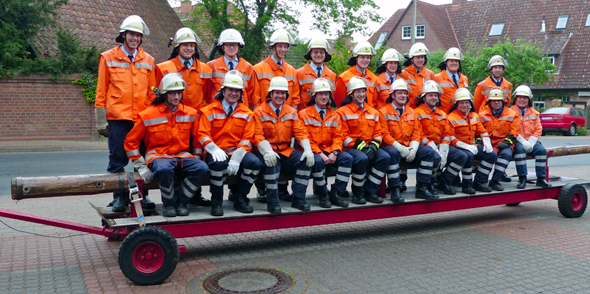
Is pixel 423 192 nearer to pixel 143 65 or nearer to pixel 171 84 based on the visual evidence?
pixel 171 84

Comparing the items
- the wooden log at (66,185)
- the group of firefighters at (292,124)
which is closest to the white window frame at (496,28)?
the group of firefighters at (292,124)

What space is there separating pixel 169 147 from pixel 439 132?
13.3ft

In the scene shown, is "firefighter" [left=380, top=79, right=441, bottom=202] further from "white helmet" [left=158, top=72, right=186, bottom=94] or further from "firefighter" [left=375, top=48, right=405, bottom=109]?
"white helmet" [left=158, top=72, right=186, bottom=94]

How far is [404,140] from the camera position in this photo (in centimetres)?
752

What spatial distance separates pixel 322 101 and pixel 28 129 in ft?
51.0

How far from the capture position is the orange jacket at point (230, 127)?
6.07 m

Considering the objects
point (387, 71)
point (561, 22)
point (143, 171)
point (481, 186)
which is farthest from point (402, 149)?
point (561, 22)

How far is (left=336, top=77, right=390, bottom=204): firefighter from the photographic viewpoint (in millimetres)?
6852

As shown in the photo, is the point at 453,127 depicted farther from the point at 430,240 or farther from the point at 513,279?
the point at 513,279

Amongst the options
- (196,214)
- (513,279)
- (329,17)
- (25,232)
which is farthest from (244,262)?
(329,17)

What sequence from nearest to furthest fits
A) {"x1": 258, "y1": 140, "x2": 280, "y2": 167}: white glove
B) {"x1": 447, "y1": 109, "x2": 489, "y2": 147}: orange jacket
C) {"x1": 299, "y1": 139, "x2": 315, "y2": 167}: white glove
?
{"x1": 258, "y1": 140, "x2": 280, "y2": 167}: white glove < {"x1": 299, "y1": 139, "x2": 315, "y2": 167}: white glove < {"x1": 447, "y1": 109, "x2": 489, "y2": 147}: orange jacket

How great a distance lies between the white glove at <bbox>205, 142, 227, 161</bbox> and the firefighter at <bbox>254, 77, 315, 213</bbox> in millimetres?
533

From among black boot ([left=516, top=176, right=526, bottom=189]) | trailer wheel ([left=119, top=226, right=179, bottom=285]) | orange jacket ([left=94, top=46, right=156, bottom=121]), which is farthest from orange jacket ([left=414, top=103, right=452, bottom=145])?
trailer wheel ([left=119, top=226, right=179, bottom=285])

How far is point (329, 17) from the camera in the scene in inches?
1088
